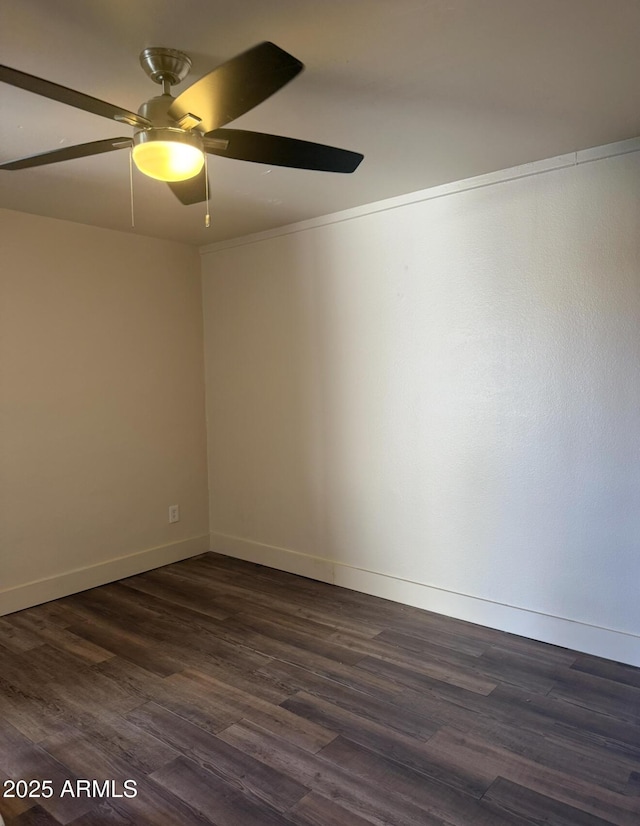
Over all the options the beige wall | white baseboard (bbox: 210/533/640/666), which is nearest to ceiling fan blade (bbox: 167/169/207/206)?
the beige wall

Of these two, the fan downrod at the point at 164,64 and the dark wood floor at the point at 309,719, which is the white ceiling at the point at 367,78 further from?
the dark wood floor at the point at 309,719

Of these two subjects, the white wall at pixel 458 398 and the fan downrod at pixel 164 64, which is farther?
the white wall at pixel 458 398

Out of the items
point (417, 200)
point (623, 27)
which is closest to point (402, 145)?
point (417, 200)

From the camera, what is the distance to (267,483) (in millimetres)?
4098

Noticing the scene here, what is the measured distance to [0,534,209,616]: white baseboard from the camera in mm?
3387

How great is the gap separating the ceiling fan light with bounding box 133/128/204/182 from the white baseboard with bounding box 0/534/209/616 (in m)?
2.68

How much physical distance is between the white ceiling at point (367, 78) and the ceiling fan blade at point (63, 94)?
25cm

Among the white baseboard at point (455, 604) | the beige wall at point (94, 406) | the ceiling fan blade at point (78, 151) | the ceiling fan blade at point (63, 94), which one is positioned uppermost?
the ceiling fan blade at point (63, 94)

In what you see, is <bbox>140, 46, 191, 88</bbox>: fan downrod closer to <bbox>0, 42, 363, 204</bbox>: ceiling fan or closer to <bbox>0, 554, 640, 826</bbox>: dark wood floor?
<bbox>0, 42, 363, 204</bbox>: ceiling fan

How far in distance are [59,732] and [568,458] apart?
2405 millimetres

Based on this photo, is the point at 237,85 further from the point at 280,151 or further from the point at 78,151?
the point at 78,151

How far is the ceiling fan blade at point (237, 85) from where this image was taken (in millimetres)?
1312

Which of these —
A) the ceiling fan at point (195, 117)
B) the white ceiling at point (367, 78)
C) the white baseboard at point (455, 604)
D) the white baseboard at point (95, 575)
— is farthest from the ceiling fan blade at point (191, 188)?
the white baseboard at point (95, 575)

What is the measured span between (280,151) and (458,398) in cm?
173
